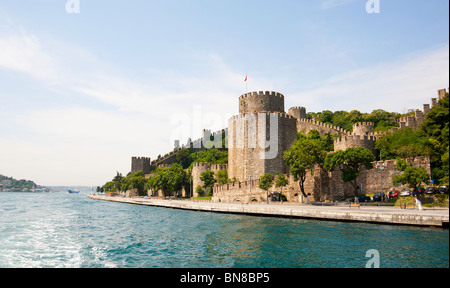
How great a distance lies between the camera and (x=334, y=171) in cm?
3425

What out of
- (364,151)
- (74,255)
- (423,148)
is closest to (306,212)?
(364,151)

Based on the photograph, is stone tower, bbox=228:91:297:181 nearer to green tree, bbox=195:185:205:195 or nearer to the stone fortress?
the stone fortress

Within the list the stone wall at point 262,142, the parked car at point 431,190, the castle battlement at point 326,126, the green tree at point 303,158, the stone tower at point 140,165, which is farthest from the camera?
the stone tower at point 140,165

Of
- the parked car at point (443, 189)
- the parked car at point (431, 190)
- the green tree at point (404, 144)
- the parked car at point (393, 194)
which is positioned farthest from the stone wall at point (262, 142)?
the parked car at point (443, 189)

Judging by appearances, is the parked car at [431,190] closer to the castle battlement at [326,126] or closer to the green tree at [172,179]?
the castle battlement at [326,126]

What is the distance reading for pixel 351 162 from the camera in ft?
107

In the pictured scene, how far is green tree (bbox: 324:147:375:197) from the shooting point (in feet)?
105

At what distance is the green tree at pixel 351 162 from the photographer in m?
32.1

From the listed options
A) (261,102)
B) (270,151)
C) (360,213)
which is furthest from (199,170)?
(360,213)

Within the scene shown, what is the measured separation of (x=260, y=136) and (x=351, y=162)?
16.8m

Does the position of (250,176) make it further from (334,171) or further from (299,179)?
Result: (334,171)

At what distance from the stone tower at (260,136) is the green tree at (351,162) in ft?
46.1

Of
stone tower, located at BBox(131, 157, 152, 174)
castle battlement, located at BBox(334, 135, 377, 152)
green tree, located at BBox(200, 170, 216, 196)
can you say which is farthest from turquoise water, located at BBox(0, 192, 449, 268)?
stone tower, located at BBox(131, 157, 152, 174)
